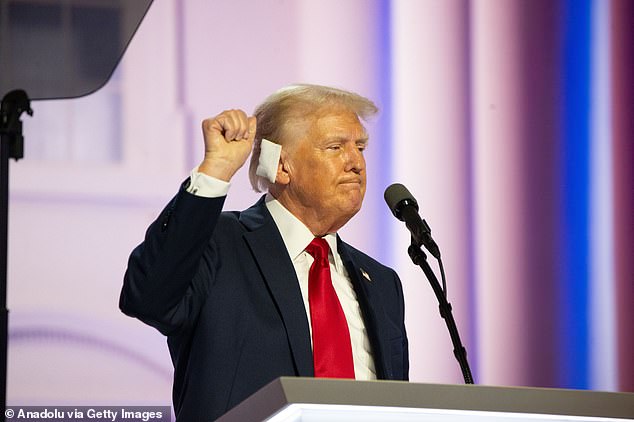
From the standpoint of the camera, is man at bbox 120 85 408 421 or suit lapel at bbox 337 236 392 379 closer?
man at bbox 120 85 408 421

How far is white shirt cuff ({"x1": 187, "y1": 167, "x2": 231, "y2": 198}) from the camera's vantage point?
2.01 meters

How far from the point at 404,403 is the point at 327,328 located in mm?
1236

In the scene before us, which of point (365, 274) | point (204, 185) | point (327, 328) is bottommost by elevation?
point (327, 328)

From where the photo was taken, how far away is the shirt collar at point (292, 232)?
2.52 m

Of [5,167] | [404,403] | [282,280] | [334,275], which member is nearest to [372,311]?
[334,275]

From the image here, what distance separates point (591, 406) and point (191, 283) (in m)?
1.19

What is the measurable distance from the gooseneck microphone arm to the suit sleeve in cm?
41

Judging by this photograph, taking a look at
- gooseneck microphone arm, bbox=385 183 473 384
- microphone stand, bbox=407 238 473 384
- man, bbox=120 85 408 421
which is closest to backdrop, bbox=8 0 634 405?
man, bbox=120 85 408 421

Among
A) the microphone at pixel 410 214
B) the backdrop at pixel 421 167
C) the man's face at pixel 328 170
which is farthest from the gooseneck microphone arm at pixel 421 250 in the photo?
the backdrop at pixel 421 167

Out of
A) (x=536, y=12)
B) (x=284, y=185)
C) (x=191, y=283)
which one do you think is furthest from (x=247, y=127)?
(x=536, y=12)

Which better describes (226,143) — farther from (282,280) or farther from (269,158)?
(269,158)

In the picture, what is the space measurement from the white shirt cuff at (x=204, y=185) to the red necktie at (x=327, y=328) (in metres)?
0.50

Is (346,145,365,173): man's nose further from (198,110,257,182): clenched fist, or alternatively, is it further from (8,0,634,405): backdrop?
(8,0,634,405): backdrop

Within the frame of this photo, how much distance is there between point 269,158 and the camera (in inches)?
102
